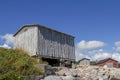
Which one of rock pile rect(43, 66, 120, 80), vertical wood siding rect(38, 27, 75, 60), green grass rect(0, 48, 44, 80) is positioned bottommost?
rock pile rect(43, 66, 120, 80)

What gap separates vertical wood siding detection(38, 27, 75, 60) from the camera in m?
25.4

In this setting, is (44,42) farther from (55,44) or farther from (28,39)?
(55,44)

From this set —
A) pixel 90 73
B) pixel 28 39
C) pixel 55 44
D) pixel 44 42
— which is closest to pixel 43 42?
pixel 44 42

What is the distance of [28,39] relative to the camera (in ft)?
84.9

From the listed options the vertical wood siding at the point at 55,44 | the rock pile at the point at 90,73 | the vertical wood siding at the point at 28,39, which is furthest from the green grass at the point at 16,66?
the vertical wood siding at the point at 55,44

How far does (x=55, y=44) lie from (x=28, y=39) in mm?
2981

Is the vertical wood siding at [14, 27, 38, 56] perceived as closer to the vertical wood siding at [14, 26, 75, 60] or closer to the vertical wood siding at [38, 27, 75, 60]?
the vertical wood siding at [14, 26, 75, 60]

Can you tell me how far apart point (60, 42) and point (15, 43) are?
4.86m

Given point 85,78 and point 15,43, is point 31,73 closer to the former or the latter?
point 85,78

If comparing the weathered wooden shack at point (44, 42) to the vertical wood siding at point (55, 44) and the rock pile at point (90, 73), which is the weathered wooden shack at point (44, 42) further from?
the rock pile at point (90, 73)

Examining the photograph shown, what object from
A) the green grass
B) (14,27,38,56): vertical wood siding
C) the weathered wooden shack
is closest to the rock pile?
the weathered wooden shack

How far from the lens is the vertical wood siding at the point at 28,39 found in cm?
2498

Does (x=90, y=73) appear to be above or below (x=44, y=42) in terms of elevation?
below

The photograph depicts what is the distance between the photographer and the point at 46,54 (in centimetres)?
2562
